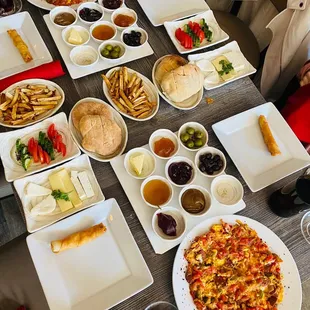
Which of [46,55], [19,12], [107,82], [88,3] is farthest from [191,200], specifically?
[19,12]

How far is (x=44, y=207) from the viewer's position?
4.97 ft

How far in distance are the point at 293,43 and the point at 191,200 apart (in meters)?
1.36

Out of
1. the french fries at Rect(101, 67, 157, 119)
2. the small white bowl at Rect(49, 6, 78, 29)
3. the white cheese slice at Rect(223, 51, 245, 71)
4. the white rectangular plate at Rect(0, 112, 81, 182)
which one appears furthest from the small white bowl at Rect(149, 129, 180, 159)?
the small white bowl at Rect(49, 6, 78, 29)

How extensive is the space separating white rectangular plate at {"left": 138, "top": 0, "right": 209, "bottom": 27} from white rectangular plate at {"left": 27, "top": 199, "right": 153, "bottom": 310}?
1166 mm

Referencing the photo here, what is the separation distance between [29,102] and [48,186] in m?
0.43

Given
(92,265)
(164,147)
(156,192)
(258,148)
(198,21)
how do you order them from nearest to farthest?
1. (92,265)
2. (156,192)
3. (164,147)
4. (258,148)
5. (198,21)

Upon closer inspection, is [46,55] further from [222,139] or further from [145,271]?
[145,271]

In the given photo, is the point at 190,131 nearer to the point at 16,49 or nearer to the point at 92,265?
the point at 92,265

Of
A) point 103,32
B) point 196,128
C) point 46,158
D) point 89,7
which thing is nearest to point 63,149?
point 46,158

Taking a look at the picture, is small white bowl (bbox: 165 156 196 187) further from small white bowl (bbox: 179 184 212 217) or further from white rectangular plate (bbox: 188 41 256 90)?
white rectangular plate (bbox: 188 41 256 90)

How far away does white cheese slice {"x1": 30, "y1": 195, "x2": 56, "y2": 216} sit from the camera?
1504mm

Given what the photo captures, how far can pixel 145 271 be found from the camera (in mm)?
1450

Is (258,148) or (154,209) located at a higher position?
(258,148)

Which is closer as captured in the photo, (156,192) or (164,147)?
(156,192)
